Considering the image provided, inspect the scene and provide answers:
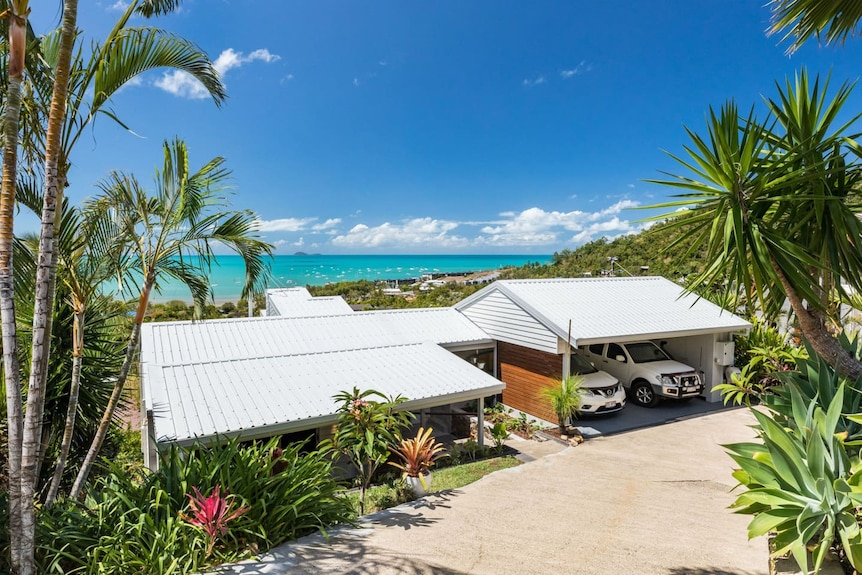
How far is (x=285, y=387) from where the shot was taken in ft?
25.1

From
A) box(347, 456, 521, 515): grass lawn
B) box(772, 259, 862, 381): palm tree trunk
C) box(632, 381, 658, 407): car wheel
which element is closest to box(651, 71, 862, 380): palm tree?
box(772, 259, 862, 381): palm tree trunk

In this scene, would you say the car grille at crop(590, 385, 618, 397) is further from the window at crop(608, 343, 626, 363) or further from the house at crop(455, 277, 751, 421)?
the window at crop(608, 343, 626, 363)

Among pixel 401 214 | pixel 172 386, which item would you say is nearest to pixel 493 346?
pixel 172 386

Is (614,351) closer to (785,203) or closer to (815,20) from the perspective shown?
(785,203)

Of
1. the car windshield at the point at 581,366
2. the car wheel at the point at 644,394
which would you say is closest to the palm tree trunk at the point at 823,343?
the car windshield at the point at 581,366

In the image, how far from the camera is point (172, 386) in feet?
23.6

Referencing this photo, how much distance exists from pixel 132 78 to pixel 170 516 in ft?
14.9

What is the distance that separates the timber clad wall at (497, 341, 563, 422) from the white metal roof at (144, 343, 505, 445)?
96.9 inches

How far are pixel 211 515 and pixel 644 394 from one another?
1135 centimetres

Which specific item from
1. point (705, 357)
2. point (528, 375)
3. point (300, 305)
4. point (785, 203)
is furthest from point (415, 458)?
point (300, 305)

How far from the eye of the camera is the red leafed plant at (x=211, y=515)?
3609 mm

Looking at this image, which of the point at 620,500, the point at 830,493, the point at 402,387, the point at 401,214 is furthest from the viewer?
the point at 401,214

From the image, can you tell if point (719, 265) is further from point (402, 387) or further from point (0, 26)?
point (0, 26)

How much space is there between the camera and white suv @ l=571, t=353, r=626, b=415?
33.8 ft
